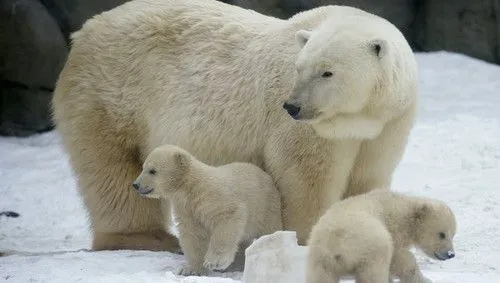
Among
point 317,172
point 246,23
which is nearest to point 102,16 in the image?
point 246,23

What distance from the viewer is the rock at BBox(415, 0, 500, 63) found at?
11055 mm

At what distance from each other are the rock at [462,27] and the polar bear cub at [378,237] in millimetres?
7171

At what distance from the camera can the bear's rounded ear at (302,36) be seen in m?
5.31

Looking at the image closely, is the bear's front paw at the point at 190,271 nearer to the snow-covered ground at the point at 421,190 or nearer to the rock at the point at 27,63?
the snow-covered ground at the point at 421,190

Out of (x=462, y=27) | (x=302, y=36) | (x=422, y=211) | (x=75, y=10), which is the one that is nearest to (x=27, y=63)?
(x=75, y=10)

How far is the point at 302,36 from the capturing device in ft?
17.5

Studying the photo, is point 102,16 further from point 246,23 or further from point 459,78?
point 459,78

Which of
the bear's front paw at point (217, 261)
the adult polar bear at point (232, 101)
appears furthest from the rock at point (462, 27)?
the bear's front paw at point (217, 261)

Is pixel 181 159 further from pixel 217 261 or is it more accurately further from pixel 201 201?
pixel 217 261

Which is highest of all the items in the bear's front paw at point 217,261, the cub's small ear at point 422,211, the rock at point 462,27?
the cub's small ear at point 422,211

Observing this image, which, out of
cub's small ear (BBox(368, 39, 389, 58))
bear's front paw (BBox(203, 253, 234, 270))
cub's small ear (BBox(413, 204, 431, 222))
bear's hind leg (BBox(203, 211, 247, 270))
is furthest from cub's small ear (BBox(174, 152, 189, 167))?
cub's small ear (BBox(413, 204, 431, 222))

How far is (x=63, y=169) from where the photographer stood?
9375 millimetres

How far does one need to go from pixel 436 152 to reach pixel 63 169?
3252 millimetres

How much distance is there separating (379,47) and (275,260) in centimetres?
122
